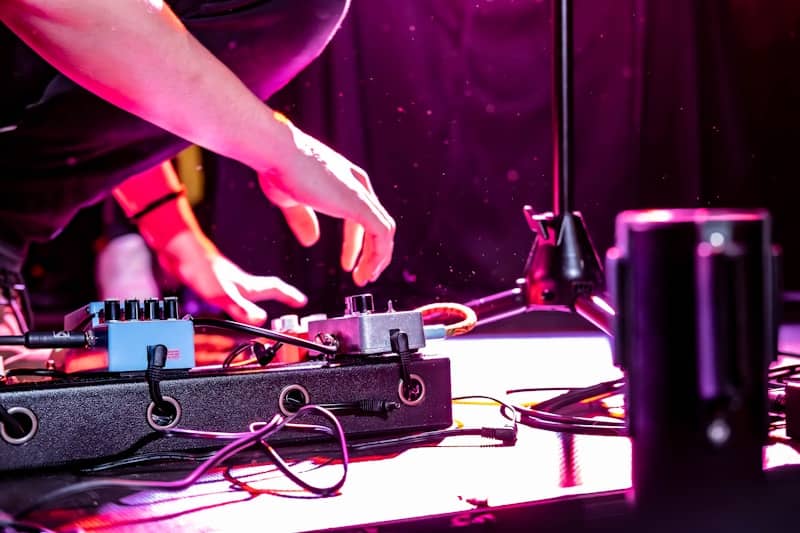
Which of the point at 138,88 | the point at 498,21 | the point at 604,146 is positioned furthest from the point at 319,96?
the point at 138,88

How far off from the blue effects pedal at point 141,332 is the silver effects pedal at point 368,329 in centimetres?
14

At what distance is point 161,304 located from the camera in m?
0.67

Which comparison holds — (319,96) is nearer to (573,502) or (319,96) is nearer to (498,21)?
(498,21)

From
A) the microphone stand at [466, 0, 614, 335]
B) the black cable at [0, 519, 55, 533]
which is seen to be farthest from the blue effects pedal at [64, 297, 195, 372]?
the microphone stand at [466, 0, 614, 335]

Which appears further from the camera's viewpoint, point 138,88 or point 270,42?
point 270,42

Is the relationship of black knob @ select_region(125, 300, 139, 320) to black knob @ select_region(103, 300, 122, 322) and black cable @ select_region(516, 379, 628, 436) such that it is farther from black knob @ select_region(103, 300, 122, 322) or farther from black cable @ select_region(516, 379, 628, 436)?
black cable @ select_region(516, 379, 628, 436)

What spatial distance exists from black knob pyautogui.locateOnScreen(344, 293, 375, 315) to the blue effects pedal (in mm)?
146

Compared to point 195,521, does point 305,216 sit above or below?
above

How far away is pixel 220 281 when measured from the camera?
1440 millimetres

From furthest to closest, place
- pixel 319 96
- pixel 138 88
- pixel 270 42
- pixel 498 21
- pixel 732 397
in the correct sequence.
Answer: pixel 498 21, pixel 319 96, pixel 270 42, pixel 138 88, pixel 732 397

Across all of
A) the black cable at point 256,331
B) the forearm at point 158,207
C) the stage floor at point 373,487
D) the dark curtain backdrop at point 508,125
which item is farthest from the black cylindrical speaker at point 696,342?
the dark curtain backdrop at point 508,125

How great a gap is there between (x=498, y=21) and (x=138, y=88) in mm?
2031

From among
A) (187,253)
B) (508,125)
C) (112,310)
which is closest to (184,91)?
(112,310)

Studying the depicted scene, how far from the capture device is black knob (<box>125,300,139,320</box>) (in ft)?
2.18
